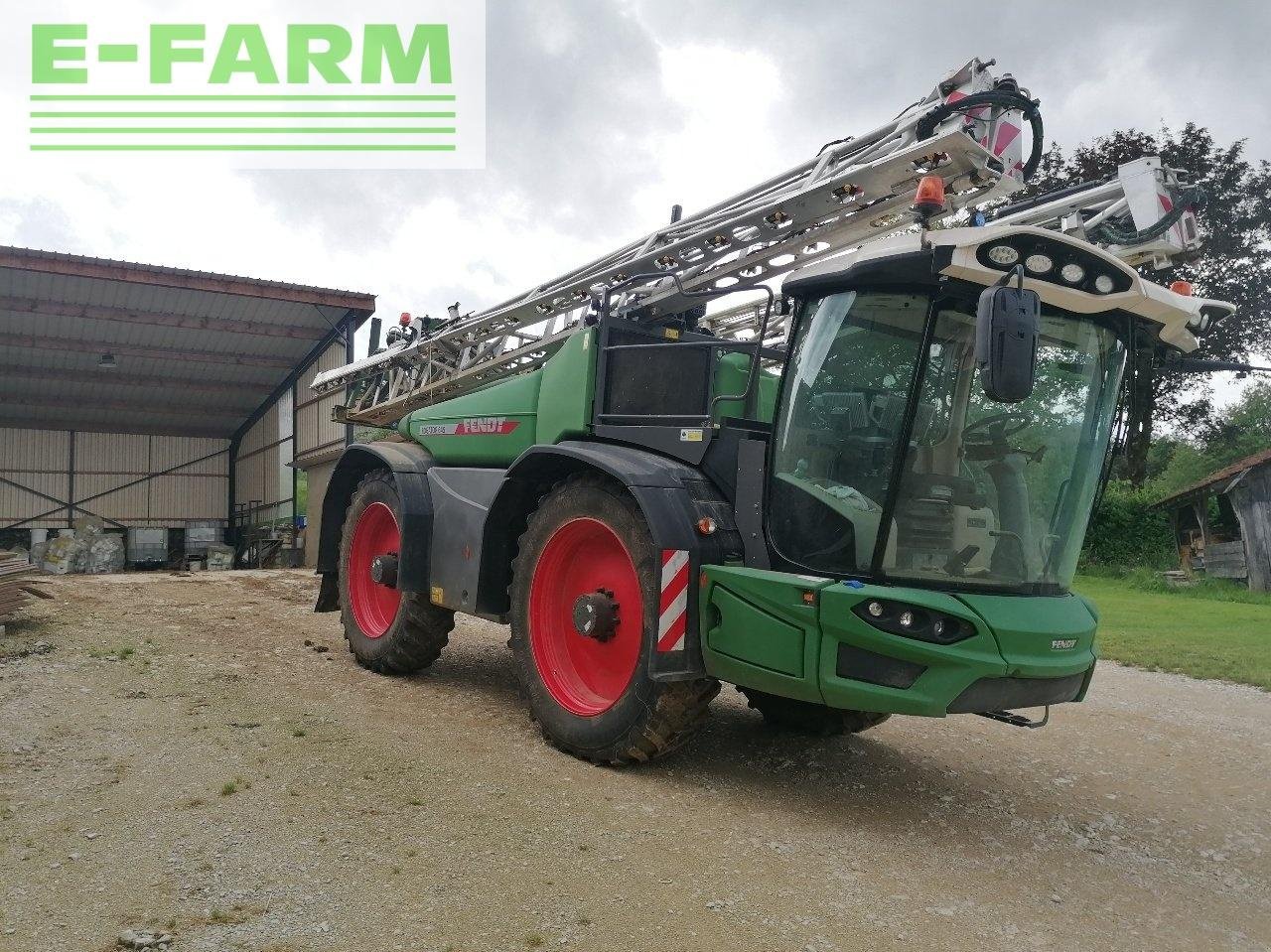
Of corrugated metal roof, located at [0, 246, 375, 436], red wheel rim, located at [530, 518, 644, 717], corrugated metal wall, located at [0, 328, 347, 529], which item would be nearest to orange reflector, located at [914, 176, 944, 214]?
red wheel rim, located at [530, 518, 644, 717]

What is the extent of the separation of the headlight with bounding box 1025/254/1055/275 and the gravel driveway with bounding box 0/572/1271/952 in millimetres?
2456

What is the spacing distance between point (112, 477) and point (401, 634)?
83.7 feet

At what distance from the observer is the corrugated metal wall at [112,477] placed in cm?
2650

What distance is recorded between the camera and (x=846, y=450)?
13.5 feet

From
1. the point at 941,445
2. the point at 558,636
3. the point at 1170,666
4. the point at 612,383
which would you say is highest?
the point at 612,383

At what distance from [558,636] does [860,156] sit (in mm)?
3140

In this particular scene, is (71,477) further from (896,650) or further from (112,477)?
(896,650)

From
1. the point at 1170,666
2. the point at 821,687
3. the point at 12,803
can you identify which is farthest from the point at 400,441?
the point at 1170,666

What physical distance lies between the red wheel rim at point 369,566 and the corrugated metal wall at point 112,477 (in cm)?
2415

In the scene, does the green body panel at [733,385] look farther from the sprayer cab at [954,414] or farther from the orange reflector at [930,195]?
the orange reflector at [930,195]

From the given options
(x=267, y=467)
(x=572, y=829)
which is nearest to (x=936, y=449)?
(x=572, y=829)

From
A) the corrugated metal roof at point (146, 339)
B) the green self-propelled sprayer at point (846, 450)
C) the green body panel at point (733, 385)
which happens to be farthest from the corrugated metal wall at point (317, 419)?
the green body panel at point (733, 385)

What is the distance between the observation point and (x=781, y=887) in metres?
3.34

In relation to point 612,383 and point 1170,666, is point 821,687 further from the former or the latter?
point 1170,666
